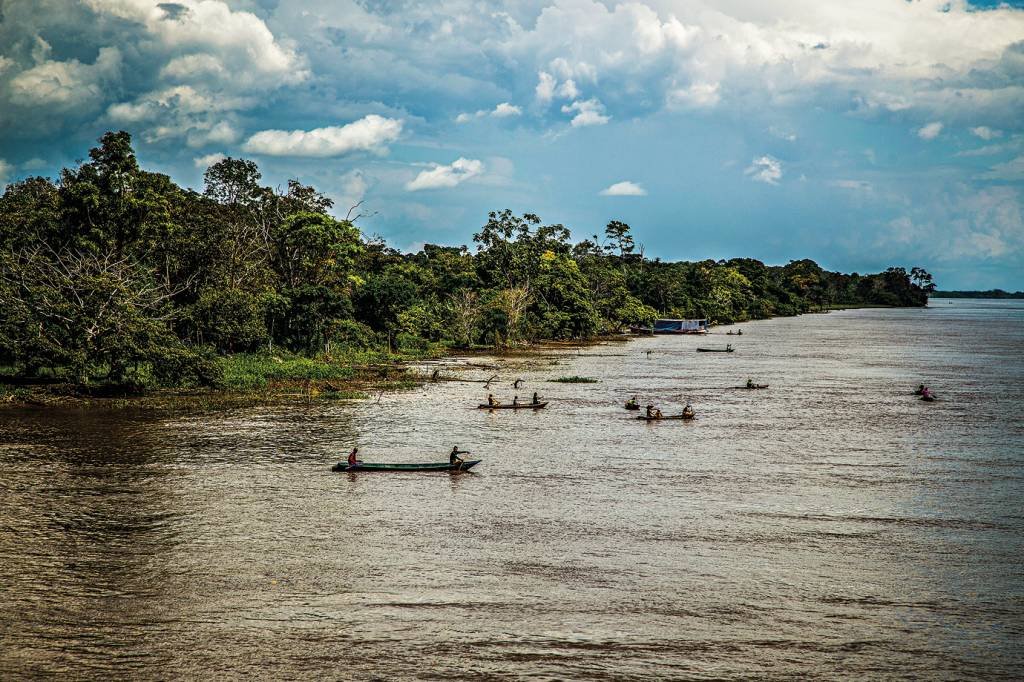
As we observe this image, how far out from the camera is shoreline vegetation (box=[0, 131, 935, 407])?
125 feet

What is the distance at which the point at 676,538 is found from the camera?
1966 cm

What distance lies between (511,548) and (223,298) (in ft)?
113

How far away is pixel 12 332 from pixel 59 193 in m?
12.5

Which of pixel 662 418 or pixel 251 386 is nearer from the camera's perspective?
pixel 662 418

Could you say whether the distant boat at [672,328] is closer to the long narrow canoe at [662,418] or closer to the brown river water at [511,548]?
the brown river water at [511,548]

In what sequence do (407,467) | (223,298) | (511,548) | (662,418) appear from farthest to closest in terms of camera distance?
(223,298), (662,418), (407,467), (511,548)

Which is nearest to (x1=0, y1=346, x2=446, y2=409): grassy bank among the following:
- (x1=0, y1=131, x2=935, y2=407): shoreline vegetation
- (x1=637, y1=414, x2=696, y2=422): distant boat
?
(x1=0, y1=131, x2=935, y2=407): shoreline vegetation

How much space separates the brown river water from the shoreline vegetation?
468 centimetres

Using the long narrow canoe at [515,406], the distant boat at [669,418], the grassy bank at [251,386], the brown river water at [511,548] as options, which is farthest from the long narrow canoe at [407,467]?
the grassy bank at [251,386]

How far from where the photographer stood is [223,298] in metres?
48.3

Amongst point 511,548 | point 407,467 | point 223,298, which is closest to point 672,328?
point 223,298

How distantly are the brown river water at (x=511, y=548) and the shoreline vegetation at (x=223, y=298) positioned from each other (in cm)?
468

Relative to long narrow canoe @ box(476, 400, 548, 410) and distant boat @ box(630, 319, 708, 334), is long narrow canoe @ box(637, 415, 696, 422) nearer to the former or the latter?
long narrow canoe @ box(476, 400, 548, 410)

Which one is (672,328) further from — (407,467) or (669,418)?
(407,467)
